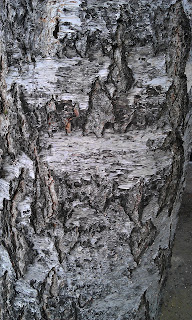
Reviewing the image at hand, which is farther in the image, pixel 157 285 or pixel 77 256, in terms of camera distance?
pixel 157 285

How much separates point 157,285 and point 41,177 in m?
0.50

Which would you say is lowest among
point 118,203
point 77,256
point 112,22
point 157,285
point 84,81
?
point 157,285

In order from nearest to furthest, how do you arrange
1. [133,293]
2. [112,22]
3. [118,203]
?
1. [112,22]
2. [118,203]
3. [133,293]

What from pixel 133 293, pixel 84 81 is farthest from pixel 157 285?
pixel 84 81

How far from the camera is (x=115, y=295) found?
2.58 ft

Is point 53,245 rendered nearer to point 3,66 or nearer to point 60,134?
point 60,134

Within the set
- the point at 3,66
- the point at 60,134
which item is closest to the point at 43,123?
the point at 60,134

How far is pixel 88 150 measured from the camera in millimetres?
649

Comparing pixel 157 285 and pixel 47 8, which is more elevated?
pixel 47 8

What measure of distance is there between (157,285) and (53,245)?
0.37 metres

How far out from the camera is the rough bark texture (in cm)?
60

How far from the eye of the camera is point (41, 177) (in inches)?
26.5

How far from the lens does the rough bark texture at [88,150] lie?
596 millimetres

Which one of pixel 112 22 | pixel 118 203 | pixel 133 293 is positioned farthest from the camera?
pixel 133 293
